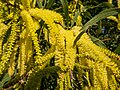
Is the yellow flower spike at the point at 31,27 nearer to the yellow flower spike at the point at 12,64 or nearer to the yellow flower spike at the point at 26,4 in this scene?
the yellow flower spike at the point at 26,4

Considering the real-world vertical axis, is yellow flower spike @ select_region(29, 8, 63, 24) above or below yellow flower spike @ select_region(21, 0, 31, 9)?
below

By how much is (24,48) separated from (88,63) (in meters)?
0.27

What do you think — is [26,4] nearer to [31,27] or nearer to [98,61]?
[31,27]

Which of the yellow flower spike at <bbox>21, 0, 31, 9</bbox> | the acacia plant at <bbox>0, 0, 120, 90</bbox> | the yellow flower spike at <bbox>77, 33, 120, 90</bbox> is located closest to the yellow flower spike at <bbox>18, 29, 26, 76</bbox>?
the acacia plant at <bbox>0, 0, 120, 90</bbox>

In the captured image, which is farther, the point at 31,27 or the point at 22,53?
the point at 22,53

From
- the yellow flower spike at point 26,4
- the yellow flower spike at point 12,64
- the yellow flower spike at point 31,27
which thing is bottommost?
the yellow flower spike at point 12,64

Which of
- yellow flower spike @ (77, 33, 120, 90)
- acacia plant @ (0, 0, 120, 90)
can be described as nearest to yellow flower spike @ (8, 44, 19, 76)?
acacia plant @ (0, 0, 120, 90)

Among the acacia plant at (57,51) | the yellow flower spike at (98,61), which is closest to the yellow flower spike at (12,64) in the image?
the acacia plant at (57,51)

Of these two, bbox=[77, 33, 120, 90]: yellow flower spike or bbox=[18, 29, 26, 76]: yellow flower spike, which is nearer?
bbox=[77, 33, 120, 90]: yellow flower spike

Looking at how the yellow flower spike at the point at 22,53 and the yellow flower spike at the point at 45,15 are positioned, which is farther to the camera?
the yellow flower spike at the point at 22,53

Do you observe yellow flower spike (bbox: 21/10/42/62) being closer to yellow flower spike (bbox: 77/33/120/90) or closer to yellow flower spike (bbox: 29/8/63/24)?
yellow flower spike (bbox: 29/8/63/24)

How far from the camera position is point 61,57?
1195 millimetres

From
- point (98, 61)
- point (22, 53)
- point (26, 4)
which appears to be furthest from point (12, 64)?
point (98, 61)

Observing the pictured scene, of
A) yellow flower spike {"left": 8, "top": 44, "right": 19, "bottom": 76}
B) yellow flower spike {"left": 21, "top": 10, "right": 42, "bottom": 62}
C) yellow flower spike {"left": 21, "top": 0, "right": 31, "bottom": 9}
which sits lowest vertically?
yellow flower spike {"left": 8, "top": 44, "right": 19, "bottom": 76}
